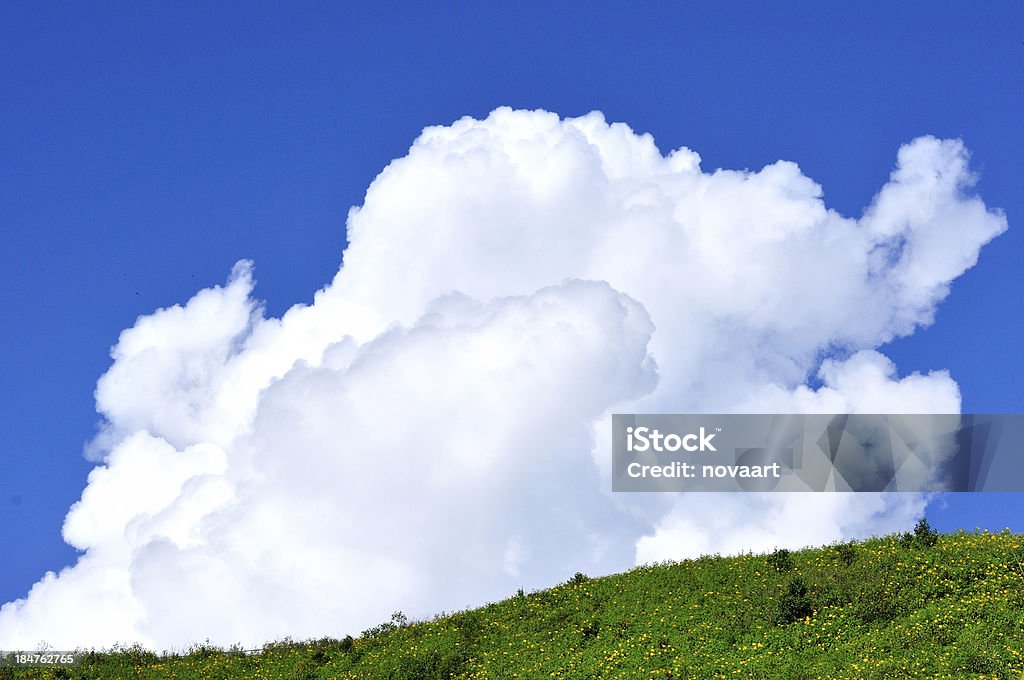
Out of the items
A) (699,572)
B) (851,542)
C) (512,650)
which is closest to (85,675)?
(512,650)

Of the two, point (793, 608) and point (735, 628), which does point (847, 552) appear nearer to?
point (793, 608)

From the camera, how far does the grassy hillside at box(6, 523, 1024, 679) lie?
27656mm

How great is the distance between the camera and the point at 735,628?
30750 millimetres

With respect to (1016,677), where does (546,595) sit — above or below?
above

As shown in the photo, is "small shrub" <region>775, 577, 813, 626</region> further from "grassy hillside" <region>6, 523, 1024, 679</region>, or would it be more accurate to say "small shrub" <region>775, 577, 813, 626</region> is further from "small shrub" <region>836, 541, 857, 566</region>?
"small shrub" <region>836, 541, 857, 566</region>

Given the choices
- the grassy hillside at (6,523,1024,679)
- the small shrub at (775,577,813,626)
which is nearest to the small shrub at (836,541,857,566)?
the grassy hillside at (6,523,1024,679)

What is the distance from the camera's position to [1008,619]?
28.2 meters

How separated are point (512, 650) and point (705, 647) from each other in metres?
6.78

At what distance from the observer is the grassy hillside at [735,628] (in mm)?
27656

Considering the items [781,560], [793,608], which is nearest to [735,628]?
[793,608]

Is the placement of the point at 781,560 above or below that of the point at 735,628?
above

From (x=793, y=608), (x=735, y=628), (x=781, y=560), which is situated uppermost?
(x=781, y=560)

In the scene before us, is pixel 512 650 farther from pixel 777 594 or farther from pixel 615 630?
pixel 777 594

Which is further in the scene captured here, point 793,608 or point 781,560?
point 781,560
